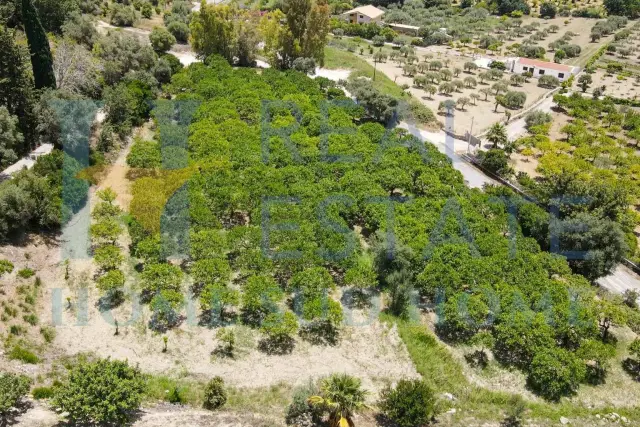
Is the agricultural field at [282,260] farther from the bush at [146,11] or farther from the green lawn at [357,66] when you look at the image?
the bush at [146,11]

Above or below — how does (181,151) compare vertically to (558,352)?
above

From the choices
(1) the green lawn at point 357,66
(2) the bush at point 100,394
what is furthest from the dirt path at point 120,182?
(1) the green lawn at point 357,66

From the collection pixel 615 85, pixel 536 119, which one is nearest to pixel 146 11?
pixel 536 119

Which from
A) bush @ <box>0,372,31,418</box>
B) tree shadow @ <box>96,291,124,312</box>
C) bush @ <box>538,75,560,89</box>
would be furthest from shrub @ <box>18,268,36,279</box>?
bush @ <box>538,75,560,89</box>

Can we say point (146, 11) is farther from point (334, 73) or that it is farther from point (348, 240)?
point (348, 240)

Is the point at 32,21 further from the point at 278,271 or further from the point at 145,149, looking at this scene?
the point at 278,271

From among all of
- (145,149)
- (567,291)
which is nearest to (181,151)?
(145,149)

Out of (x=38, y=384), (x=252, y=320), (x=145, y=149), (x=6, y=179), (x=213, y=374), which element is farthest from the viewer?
(x=145, y=149)
